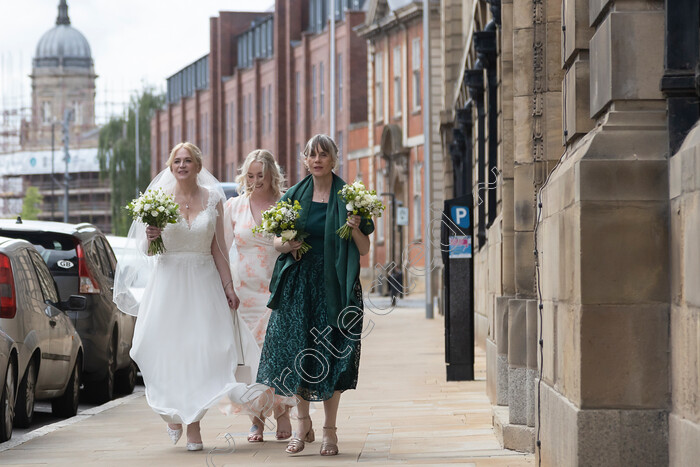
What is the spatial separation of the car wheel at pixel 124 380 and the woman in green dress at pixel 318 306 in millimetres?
7062

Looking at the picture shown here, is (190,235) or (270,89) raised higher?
(270,89)

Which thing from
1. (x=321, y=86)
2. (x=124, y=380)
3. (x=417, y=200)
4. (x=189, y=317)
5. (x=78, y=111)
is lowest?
(x=124, y=380)

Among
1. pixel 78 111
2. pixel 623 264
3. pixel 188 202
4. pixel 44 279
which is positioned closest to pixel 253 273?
pixel 188 202

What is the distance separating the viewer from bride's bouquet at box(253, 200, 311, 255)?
863 cm

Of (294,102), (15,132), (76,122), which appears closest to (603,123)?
(294,102)

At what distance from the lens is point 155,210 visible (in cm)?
929

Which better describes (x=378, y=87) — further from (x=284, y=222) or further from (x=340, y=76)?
(x=284, y=222)

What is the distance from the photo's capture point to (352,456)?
8555 mm

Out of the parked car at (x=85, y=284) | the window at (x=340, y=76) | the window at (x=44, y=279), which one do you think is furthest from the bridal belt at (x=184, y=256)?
the window at (x=340, y=76)

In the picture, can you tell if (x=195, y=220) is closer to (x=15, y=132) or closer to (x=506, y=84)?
(x=506, y=84)

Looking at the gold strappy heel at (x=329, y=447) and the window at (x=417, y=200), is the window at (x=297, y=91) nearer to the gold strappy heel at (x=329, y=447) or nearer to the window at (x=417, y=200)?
the window at (x=417, y=200)

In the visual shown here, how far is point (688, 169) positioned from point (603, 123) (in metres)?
0.87

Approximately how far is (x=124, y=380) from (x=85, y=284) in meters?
2.17

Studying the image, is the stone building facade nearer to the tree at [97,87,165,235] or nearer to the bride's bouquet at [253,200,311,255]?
the bride's bouquet at [253,200,311,255]
